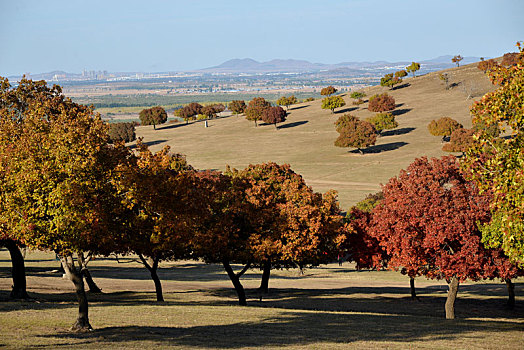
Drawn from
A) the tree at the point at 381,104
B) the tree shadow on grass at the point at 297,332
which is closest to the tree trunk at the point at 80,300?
the tree shadow on grass at the point at 297,332

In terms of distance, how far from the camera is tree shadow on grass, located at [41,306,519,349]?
77.2 feet

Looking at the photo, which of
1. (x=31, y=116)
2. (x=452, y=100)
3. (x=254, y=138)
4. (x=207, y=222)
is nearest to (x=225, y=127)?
(x=254, y=138)

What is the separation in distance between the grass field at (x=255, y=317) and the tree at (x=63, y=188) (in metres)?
3.03

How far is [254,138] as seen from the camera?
163500mm

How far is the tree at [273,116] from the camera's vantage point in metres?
173

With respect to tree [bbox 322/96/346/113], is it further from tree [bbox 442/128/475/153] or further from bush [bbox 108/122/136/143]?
tree [bbox 442/128/475/153]

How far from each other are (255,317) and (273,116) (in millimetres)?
→ 144554

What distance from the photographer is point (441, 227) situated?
3225 cm

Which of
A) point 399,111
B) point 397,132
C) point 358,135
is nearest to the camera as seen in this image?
point 358,135

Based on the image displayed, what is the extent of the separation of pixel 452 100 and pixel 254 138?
61.1 meters

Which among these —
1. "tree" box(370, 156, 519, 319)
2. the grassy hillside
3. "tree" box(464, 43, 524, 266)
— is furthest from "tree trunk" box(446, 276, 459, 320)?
the grassy hillside

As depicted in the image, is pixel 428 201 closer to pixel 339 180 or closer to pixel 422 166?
pixel 422 166

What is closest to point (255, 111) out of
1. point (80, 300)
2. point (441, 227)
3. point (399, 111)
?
point (399, 111)

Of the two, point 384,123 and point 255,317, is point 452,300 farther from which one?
point 384,123
